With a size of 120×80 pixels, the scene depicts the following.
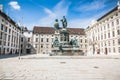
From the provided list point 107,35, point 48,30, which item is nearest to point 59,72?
point 107,35

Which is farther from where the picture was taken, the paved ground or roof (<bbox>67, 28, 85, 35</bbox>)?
roof (<bbox>67, 28, 85, 35</bbox>)

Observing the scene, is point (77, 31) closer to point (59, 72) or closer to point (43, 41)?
point (43, 41)

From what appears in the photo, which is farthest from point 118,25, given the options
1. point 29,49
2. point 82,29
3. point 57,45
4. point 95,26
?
point 29,49

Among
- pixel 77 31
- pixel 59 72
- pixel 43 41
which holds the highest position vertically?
pixel 77 31

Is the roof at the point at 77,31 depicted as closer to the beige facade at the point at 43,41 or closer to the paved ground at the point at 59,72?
the beige facade at the point at 43,41

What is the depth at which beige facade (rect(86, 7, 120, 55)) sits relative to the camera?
39.8 m

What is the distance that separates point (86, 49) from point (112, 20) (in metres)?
30.2

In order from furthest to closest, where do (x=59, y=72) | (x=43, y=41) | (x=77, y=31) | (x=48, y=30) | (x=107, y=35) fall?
(x=77, y=31)
(x=48, y=30)
(x=43, y=41)
(x=107, y=35)
(x=59, y=72)

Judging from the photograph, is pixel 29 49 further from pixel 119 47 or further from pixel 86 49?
pixel 119 47

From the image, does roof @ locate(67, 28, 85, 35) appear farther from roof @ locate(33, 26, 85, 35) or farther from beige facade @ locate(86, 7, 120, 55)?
beige facade @ locate(86, 7, 120, 55)

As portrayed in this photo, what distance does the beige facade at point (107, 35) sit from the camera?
39.8 meters

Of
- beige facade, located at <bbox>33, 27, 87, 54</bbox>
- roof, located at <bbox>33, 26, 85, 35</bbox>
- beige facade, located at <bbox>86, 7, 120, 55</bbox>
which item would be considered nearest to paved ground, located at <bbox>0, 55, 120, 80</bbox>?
beige facade, located at <bbox>86, 7, 120, 55</bbox>

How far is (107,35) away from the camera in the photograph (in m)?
45.9

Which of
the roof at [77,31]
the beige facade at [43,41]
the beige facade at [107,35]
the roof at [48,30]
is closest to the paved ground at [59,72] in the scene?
the beige facade at [107,35]
